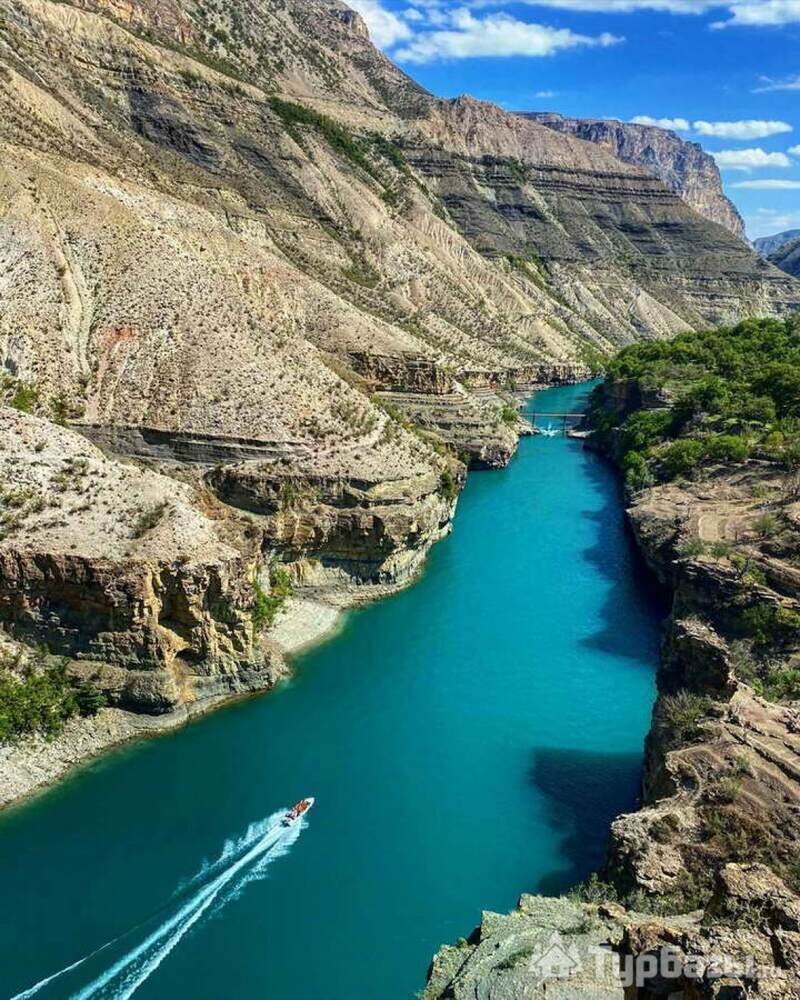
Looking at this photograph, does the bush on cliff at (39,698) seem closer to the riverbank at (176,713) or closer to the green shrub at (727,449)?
the riverbank at (176,713)

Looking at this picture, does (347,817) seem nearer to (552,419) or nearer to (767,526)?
(767,526)

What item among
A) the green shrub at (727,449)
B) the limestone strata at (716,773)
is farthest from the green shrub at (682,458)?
the limestone strata at (716,773)

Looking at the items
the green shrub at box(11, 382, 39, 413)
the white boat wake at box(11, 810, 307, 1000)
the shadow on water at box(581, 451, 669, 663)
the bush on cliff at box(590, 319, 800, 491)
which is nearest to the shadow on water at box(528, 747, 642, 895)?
the white boat wake at box(11, 810, 307, 1000)

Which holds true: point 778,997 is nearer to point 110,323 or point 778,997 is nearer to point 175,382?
point 175,382

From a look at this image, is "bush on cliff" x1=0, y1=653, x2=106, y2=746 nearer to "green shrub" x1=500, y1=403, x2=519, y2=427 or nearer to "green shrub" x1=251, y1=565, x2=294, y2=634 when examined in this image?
"green shrub" x1=251, y1=565, x2=294, y2=634

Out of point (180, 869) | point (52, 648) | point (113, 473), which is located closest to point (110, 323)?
point (113, 473)

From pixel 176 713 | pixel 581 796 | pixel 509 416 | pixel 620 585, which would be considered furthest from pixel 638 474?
pixel 176 713
